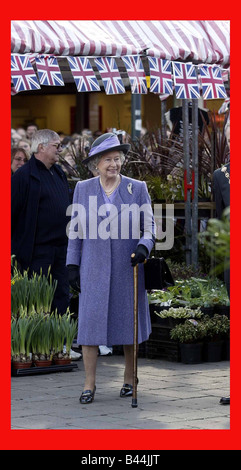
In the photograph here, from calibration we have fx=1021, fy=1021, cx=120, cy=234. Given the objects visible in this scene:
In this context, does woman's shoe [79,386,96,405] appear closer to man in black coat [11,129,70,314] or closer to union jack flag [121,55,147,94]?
man in black coat [11,129,70,314]

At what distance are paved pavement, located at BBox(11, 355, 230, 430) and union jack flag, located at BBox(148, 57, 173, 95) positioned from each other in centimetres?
261

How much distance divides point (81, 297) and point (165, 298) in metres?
2.26

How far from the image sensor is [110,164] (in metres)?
7.15

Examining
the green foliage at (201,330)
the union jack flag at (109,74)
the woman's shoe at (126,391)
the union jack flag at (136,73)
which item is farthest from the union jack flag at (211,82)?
the woman's shoe at (126,391)

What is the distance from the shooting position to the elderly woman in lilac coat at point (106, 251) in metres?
7.12

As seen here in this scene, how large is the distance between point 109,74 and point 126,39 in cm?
43

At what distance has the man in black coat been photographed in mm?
8742

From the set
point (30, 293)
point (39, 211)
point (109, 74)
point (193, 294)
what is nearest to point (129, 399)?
point (30, 293)

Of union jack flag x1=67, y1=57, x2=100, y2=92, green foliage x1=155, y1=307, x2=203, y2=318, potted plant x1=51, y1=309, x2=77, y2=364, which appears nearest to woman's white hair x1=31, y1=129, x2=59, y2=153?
union jack flag x1=67, y1=57, x2=100, y2=92
